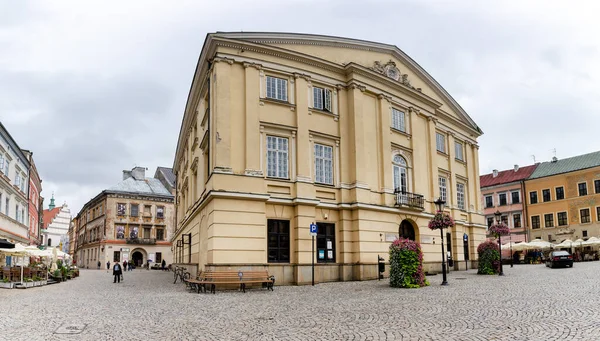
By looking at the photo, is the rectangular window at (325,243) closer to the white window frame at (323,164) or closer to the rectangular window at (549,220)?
the white window frame at (323,164)

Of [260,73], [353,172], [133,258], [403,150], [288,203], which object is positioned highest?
[260,73]

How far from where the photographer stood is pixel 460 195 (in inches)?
1326

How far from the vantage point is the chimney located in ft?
221

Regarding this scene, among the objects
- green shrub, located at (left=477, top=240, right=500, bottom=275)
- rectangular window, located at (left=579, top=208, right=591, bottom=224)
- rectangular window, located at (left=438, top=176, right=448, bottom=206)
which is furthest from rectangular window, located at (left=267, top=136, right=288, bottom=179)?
rectangular window, located at (left=579, top=208, right=591, bottom=224)

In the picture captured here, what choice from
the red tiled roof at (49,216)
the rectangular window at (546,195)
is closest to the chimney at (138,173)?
the rectangular window at (546,195)

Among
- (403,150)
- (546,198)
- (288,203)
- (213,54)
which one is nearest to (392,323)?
(288,203)

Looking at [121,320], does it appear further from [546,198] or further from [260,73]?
[546,198]

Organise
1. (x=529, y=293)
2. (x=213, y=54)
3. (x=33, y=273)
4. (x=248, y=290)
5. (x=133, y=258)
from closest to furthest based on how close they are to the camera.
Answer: (x=529, y=293), (x=248, y=290), (x=213, y=54), (x=33, y=273), (x=133, y=258)

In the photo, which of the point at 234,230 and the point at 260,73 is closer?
the point at 234,230

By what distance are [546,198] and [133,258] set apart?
52.9m

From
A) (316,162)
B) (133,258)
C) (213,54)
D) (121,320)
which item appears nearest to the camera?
(121,320)

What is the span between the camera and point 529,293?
48.3ft

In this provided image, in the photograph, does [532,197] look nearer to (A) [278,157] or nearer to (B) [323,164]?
(B) [323,164]

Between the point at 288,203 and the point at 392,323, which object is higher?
the point at 288,203
